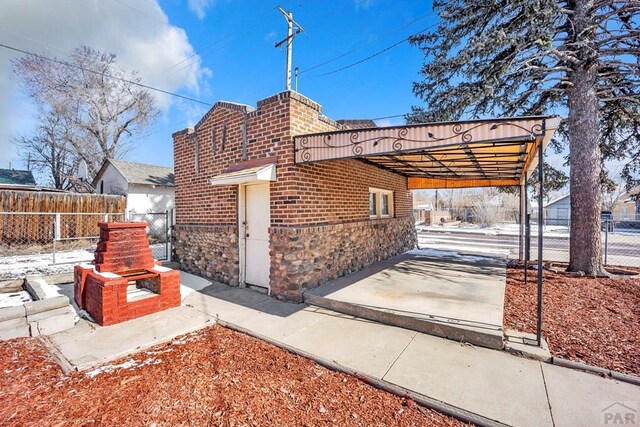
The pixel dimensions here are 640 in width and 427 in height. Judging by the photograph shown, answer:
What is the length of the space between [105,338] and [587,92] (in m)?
10.2

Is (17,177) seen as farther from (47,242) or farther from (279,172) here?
(279,172)

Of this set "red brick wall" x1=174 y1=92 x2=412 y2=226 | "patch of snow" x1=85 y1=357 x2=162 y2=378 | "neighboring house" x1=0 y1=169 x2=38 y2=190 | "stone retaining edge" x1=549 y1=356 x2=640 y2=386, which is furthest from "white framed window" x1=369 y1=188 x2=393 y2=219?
"neighboring house" x1=0 y1=169 x2=38 y2=190

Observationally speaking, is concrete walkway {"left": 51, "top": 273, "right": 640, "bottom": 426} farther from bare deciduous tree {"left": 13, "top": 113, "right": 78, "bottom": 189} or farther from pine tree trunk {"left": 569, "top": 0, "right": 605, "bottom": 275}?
bare deciduous tree {"left": 13, "top": 113, "right": 78, "bottom": 189}

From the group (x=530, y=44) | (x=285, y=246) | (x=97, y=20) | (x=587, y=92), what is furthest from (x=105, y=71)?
(x=587, y=92)

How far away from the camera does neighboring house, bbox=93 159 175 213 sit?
15.0 meters

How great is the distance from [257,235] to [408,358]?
3468 mm

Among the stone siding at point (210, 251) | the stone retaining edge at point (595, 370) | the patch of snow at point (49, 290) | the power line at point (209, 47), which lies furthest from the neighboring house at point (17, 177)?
the stone retaining edge at point (595, 370)

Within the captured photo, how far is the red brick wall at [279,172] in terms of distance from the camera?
4.85 metres

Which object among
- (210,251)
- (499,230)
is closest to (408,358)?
(210,251)

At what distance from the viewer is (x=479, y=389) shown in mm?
2555

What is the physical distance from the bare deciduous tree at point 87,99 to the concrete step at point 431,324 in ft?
59.8

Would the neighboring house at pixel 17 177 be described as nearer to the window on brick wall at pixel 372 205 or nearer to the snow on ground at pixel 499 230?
the window on brick wall at pixel 372 205

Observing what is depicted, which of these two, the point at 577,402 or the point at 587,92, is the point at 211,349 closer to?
the point at 577,402

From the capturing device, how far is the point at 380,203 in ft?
26.5
